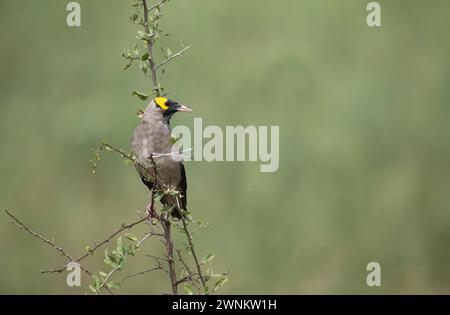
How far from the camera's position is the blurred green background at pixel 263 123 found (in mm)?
7824

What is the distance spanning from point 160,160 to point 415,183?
133 inches

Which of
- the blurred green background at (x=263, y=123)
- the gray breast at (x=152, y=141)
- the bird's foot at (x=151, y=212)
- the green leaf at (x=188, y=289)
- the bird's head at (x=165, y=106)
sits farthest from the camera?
the blurred green background at (x=263, y=123)

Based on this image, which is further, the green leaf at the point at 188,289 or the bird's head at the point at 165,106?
the bird's head at the point at 165,106

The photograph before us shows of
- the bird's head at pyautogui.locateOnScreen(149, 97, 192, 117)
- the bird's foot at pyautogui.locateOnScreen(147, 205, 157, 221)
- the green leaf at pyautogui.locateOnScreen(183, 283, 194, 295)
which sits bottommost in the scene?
the green leaf at pyautogui.locateOnScreen(183, 283, 194, 295)

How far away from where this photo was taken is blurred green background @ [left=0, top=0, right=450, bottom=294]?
7.82m

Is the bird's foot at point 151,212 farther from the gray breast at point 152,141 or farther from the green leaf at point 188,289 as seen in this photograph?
the green leaf at point 188,289

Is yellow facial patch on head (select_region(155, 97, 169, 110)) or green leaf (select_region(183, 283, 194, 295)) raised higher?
yellow facial patch on head (select_region(155, 97, 169, 110))

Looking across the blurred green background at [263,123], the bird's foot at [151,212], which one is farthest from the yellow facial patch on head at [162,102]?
the blurred green background at [263,123]

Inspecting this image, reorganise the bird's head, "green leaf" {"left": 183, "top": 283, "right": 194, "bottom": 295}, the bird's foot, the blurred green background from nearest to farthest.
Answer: "green leaf" {"left": 183, "top": 283, "right": 194, "bottom": 295} < the bird's foot < the bird's head < the blurred green background

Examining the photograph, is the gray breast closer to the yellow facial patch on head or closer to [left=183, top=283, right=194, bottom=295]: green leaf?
the yellow facial patch on head

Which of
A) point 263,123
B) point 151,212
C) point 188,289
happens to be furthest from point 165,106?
point 263,123

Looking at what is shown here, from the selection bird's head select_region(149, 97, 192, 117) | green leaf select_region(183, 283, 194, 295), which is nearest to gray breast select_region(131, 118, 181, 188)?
bird's head select_region(149, 97, 192, 117)

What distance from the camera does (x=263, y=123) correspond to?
8.61m

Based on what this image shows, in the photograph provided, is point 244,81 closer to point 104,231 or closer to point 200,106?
point 200,106
